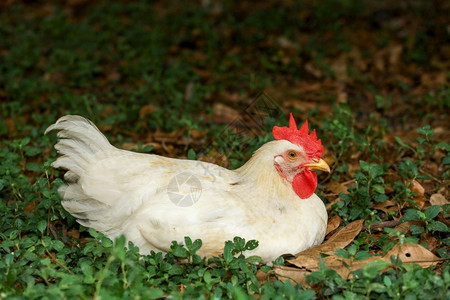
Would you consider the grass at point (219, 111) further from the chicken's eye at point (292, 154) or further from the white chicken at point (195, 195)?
the chicken's eye at point (292, 154)

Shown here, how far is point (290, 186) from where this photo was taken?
13.1ft

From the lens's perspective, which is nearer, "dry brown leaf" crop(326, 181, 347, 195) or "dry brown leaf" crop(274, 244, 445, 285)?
"dry brown leaf" crop(274, 244, 445, 285)

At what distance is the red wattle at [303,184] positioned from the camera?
4.00 meters

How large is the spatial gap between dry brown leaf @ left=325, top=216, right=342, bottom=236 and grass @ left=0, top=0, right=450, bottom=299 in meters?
0.06

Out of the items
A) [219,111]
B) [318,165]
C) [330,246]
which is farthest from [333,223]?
[219,111]

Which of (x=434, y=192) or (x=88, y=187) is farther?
(x=434, y=192)

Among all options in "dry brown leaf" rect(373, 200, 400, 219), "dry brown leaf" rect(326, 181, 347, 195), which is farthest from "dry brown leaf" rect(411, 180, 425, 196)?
"dry brown leaf" rect(326, 181, 347, 195)

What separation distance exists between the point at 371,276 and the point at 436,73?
5233 mm

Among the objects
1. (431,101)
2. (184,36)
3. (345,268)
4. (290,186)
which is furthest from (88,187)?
(184,36)

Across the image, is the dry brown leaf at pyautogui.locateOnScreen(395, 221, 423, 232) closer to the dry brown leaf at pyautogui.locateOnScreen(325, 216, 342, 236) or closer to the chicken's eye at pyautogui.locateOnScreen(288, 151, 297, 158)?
the dry brown leaf at pyautogui.locateOnScreen(325, 216, 342, 236)

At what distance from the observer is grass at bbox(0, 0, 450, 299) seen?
344 cm

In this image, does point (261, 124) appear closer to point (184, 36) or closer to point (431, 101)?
point (431, 101)

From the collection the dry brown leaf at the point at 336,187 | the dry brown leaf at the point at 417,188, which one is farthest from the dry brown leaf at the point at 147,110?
the dry brown leaf at the point at 417,188

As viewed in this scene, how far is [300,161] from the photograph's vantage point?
393cm
